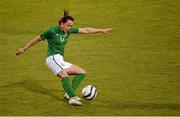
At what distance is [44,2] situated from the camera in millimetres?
20750

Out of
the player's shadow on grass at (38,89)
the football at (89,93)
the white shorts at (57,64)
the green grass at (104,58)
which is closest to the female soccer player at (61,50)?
the white shorts at (57,64)

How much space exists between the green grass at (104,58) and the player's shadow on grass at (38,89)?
22 mm

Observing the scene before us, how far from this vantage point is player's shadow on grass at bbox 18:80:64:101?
526 inches

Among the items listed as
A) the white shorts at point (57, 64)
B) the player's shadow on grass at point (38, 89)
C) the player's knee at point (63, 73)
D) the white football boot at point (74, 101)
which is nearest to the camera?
the white football boot at point (74, 101)

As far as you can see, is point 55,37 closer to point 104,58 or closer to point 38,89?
point 38,89

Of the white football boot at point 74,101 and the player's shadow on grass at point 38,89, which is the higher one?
the player's shadow on grass at point 38,89

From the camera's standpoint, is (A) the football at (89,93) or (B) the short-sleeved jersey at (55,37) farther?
(B) the short-sleeved jersey at (55,37)

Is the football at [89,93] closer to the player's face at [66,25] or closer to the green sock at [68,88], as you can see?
the green sock at [68,88]

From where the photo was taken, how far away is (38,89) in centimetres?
1385

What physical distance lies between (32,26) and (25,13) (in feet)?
4.29

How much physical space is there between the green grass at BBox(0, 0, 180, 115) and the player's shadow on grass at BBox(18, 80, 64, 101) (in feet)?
0.07

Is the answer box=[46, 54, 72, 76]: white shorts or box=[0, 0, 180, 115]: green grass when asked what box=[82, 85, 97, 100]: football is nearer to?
box=[0, 0, 180, 115]: green grass

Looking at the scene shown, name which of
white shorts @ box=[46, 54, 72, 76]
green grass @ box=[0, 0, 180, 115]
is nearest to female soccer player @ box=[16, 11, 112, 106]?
white shorts @ box=[46, 54, 72, 76]

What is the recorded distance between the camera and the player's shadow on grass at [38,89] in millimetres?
13352
